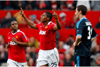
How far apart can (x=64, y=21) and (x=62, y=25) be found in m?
0.31

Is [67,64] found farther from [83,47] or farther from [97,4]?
A: [97,4]

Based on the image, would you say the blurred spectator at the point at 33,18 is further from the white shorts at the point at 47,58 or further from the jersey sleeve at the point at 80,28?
the jersey sleeve at the point at 80,28

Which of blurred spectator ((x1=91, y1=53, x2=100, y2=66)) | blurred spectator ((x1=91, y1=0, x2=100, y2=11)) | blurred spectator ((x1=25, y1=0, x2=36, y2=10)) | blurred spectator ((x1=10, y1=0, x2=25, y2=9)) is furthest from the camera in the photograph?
blurred spectator ((x1=91, y1=0, x2=100, y2=11))

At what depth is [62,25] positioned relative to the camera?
41.9 feet

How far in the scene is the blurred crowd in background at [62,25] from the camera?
10289 millimetres

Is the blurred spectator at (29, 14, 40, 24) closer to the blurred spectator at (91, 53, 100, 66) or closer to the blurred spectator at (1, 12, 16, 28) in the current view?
the blurred spectator at (1, 12, 16, 28)

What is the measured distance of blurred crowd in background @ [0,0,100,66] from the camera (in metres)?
10.3

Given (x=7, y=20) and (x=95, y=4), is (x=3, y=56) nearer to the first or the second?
(x=7, y=20)

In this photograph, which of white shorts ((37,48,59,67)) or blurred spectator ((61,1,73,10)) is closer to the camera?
white shorts ((37,48,59,67))

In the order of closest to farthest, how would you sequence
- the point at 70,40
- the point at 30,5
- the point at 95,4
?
the point at 70,40 < the point at 30,5 < the point at 95,4

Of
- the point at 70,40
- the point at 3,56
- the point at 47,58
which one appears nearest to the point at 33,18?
the point at 70,40

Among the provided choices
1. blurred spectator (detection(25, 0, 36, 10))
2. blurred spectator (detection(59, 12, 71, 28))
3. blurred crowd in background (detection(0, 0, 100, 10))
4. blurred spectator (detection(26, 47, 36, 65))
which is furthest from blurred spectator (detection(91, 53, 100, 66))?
blurred spectator (detection(25, 0, 36, 10))

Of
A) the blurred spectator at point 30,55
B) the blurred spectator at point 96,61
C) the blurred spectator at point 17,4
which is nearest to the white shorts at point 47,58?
the blurred spectator at point 30,55

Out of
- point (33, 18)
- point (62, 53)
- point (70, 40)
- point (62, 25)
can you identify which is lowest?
point (62, 53)
